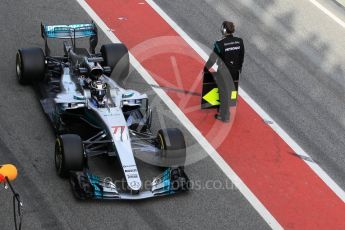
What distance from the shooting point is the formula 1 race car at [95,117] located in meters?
13.0

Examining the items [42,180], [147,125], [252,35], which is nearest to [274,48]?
[252,35]

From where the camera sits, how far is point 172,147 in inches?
534

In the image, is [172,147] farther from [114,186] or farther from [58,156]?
[58,156]

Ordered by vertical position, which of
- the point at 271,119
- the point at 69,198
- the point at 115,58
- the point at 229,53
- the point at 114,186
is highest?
the point at 229,53

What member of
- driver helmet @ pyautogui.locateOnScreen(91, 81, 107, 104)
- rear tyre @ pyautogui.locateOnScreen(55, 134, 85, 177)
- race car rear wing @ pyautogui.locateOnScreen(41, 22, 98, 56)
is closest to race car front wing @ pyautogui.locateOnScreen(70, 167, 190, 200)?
rear tyre @ pyautogui.locateOnScreen(55, 134, 85, 177)

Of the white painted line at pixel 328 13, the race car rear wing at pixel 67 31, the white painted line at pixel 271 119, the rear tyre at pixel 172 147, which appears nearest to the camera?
the rear tyre at pixel 172 147

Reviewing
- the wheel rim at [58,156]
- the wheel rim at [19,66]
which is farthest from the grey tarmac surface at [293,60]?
the wheel rim at [58,156]

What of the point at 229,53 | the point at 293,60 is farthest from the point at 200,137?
the point at 293,60

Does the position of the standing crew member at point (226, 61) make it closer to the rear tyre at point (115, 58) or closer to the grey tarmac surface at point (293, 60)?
the grey tarmac surface at point (293, 60)

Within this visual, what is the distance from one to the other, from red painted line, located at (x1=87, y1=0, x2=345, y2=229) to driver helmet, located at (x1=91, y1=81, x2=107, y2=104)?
6.93 ft

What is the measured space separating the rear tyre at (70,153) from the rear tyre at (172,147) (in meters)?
1.34

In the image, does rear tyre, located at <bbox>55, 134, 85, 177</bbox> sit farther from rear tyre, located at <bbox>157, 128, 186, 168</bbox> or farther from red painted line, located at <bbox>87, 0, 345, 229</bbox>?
red painted line, located at <bbox>87, 0, 345, 229</bbox>

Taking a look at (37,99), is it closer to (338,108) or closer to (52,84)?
(52,84)

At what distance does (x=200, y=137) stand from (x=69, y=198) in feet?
10.1
